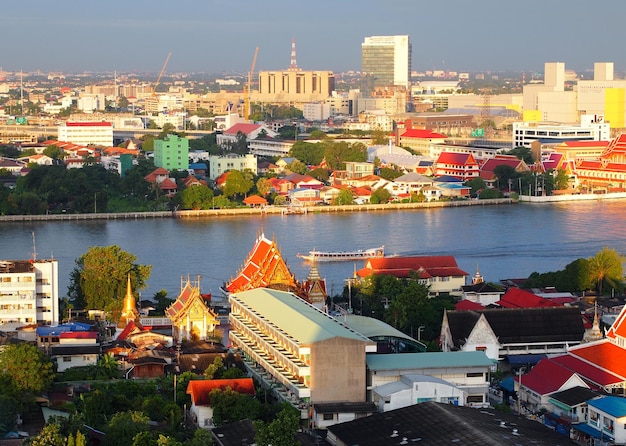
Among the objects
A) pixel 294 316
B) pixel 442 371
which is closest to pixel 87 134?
pixel 294 316

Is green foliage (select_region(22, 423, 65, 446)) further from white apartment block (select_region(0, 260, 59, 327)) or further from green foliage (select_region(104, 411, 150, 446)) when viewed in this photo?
white apartment block (select_region(0, 260, 59, 327))

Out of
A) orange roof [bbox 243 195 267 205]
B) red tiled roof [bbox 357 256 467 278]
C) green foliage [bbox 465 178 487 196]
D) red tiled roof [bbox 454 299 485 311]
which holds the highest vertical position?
green foliage [bbox 465 178 487 196]

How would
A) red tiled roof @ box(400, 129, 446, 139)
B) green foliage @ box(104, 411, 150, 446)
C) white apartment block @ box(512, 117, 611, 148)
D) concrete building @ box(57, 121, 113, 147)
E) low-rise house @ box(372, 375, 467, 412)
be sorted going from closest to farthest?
1. green foliage @ box(104, 411, 150, 446)
2. low-rise house @ box(372, 375, 467, 412)
3. white apartment block @ box(512, 117, 611, 148)
4. red tiled roof @ box(400, 129, 446, 139)
5. concrete building @ box(57, 121, 113, 147)

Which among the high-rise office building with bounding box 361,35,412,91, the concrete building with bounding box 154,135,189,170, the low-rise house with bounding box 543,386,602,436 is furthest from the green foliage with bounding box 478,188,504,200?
the high-rise office building with bounding box 361,35,412,91

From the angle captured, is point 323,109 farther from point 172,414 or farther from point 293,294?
point 172,414

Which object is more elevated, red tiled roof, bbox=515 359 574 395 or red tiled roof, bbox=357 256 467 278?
red tiled roof, bbox=357 256 467 278

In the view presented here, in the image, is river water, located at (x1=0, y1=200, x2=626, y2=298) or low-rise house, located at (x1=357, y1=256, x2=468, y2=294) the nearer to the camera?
low-rise house, located at (x1=357, y1=256, x2=468, y2=294)
